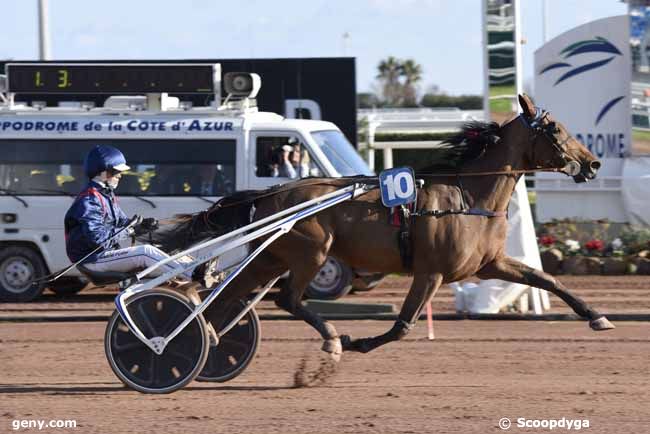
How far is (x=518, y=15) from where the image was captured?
37.5ft

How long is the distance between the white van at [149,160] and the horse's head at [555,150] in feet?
14.1

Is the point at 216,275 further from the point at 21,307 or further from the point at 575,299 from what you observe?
the point at 21,307

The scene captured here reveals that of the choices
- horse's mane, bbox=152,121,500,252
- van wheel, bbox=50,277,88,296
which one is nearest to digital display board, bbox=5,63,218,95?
van wheel, bbox=50,277,88,296

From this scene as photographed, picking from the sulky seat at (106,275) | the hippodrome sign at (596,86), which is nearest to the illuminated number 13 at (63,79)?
the sulky seat at (106,275)

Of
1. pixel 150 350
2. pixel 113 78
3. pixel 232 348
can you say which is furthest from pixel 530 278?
pixel 113 78

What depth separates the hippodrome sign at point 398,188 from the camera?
25.2ft

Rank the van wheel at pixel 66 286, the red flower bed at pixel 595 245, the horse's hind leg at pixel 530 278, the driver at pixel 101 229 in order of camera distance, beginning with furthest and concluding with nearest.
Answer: the red flower bed at pixel 595 245, the van wheel at pixel 66 286, the horse's hind leg at pixel 530 278, the driver at pixel 101 229

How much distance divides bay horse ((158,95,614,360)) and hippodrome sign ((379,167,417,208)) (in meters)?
0.12

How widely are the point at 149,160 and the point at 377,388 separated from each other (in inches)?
226

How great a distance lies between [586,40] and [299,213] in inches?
461

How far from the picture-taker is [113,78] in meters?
12.8

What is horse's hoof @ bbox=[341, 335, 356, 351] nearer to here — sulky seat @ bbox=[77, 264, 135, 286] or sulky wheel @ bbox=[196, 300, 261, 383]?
sulky wheel @ bbox=[196, 300, 261, 383]

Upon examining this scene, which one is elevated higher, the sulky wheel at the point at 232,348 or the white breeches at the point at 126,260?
the white breeches at the point at 126,260

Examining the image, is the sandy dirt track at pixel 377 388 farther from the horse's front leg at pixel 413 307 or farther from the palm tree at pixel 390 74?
the palm tree at pixel 390 74
